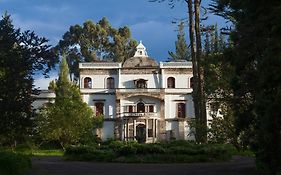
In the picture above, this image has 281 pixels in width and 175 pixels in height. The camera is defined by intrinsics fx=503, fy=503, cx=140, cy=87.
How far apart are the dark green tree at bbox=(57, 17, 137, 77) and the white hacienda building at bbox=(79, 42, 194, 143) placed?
11238 mm

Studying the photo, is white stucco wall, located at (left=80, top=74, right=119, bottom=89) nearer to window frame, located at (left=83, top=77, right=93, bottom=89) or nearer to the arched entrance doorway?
window frame, located at (left=83, top=77, right=93, bottom=89)

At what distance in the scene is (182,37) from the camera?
82.8m

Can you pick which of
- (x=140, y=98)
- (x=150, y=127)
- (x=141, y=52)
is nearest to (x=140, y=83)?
(x=140, y=98)

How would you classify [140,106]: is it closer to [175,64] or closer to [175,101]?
[175,101]

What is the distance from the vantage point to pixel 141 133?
63.6 metres

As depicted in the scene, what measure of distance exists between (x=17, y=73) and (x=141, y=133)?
163ft

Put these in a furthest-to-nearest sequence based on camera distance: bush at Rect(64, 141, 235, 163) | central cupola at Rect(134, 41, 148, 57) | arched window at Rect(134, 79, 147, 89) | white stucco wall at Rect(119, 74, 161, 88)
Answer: central cupola at Rect(134, 41, 148, 57) → white stucco wall at Rect(119, 74, 161, 88) → arched window at Rect(134, 79, 147, 89) → bush at Rect(64, 141, 235, 163)

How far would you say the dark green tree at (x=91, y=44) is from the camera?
77188 mm

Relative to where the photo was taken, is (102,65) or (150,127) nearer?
(150,127)

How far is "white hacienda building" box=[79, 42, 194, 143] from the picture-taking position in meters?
63.6

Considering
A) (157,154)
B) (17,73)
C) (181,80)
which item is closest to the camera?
(17,73)

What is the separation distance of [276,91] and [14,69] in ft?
24.0

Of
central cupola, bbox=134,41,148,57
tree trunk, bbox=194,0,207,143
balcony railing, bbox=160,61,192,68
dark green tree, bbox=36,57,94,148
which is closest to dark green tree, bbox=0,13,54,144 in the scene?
tree trunk, bbox=194,0,207,143

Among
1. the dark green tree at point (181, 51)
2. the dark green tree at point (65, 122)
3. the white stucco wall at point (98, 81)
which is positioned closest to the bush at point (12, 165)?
the dark green tree at point (65, 122)
